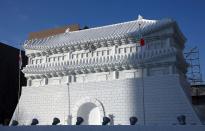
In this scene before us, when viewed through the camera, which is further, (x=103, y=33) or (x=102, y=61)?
(x=103, y=33)

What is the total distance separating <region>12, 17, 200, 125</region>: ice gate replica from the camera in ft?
65.3

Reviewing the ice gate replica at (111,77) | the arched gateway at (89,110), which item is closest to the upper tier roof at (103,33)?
the ice gate replica at (111,77)

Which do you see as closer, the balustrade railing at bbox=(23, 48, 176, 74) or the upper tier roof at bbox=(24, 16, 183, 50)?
the balustrade railing at bbox=(23, 48, 176, 74)

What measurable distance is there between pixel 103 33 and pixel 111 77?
4213mm

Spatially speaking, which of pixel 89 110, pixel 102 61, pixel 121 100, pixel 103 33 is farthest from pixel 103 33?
pixel 121 100

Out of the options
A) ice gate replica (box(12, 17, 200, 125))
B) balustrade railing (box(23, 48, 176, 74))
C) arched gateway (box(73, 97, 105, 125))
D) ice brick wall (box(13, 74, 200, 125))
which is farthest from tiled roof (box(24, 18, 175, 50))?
arched gateway (box(73, 97, 105, 125))

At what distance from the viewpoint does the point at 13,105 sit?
32438mm

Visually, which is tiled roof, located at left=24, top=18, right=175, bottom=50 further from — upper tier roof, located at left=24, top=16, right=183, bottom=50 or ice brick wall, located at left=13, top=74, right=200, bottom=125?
ice brick wall, located at left=13, top=74, right=200, bottom=125

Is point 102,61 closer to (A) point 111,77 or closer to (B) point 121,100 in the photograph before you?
(A) point 111,77

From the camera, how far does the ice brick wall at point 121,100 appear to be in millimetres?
19281

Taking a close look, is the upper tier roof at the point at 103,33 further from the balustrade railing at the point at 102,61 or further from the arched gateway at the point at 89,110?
the arched gateway at the point at 89,110

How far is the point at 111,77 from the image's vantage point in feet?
75.9

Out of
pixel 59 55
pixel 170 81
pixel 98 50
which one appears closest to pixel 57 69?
pixel 59 55

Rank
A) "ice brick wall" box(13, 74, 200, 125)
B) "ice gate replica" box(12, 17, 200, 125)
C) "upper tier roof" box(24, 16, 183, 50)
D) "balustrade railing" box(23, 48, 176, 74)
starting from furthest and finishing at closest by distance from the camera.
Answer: "upper tier roof" box(24, 16, 183, 50) < "balustrade railing" box(23, 48, 176, 74) < "ice gate replica" box(12, 17, 200, 125) < "ice brick wall" box(13, 74, 200, 125)
